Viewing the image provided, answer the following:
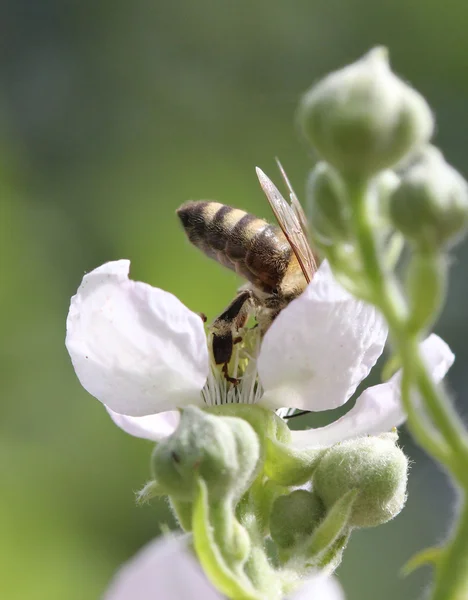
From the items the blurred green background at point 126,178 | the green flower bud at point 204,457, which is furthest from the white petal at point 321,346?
the blurred green background at point 126,178

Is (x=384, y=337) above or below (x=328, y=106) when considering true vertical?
below

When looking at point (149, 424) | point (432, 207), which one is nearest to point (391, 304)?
point (432, 207)

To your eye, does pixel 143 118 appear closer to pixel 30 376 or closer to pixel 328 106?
pixel 30 376

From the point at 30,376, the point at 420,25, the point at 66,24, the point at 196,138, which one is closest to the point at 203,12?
the point at 66,24

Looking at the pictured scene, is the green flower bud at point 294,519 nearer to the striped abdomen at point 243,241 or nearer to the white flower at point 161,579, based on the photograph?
the white flower at point 161,579

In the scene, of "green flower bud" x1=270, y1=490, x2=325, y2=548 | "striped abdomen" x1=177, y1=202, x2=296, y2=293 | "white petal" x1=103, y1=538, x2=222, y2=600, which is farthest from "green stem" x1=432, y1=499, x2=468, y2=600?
"striped abdomen" x1=177, y1=202, x2=296, y2=293

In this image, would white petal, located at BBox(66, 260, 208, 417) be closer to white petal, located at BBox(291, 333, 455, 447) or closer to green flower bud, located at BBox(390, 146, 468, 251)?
white petal, located at BBox(291, 333, 455, 447)

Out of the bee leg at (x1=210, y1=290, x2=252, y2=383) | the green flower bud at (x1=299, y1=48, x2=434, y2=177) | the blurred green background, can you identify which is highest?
the green flower bud at (x1=299, y1=48, x2=434, y2=177)
